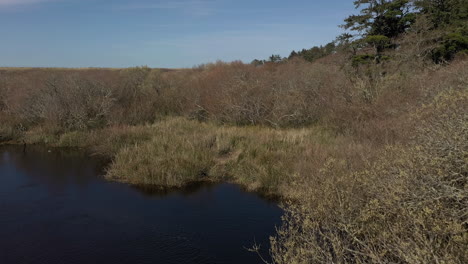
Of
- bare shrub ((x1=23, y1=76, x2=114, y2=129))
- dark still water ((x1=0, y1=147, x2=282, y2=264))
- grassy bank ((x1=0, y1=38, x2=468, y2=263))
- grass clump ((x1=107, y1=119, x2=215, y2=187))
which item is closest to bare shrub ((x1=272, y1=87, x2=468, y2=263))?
grassy bank ((x1=0, y1=38, x2=468, y2=263))

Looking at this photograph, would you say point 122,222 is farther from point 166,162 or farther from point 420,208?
point 420,208

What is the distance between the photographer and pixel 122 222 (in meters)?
9.52

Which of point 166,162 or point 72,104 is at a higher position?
point 72,104

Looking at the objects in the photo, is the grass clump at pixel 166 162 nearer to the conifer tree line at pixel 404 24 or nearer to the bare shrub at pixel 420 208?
the bare shrub at pixel 420 208

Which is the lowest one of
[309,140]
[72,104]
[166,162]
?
[166,162]

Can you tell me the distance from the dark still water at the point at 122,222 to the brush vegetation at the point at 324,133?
2.57 ft

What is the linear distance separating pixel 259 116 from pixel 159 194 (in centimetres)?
952

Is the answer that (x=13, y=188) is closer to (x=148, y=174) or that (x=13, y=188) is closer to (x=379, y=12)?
(x=148, y=174)

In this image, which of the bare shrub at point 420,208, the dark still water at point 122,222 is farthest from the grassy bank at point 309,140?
the dark still water at point 122,222

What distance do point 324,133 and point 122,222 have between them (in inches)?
370

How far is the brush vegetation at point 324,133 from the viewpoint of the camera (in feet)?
15.2

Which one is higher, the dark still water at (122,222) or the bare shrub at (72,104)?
the bare shrub at (72,104)

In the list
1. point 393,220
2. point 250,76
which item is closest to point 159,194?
point 393,220

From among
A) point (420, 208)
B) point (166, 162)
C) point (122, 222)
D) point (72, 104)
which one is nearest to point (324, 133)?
point (166, 162)
